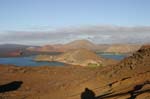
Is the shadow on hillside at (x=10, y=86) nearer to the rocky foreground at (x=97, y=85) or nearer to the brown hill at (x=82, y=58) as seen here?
the rocky foreground at (x=97, y=85)

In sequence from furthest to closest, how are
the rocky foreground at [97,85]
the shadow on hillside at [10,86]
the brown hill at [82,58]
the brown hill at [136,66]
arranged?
the brown hill at [82,58]
the shadow on hillside at [10,86]
the brown hill at [136,66]
the rocky foreground at [97,85]

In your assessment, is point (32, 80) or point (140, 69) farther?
point (32, 80)

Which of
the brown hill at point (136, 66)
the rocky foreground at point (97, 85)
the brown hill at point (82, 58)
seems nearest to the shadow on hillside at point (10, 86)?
the rocky foreground at point (97, 85)

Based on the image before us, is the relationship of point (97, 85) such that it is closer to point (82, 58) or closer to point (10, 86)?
point (10, 86)

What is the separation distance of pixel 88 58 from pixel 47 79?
51.6 metres

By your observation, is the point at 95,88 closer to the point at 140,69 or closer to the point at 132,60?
the point at 140,69

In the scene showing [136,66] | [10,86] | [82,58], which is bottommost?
[82,58]

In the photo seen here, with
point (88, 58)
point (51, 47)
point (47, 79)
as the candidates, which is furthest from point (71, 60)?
point (51, 47)

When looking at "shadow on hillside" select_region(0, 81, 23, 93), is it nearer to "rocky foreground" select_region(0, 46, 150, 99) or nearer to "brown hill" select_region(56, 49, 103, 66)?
"rocky foreground" select_region(0, 46, 150, 99)

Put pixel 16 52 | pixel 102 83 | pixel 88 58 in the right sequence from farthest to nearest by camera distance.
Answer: pixel 16 52, pixel 88 58, pixel 102 83

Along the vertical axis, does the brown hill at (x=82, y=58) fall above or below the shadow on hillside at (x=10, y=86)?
below

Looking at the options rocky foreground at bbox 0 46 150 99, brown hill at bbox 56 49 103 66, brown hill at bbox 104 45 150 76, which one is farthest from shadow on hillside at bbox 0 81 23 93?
brown hill at bbox 56 49 103 66

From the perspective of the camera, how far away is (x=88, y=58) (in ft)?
261

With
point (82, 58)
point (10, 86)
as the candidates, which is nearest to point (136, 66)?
point (10, 86)
